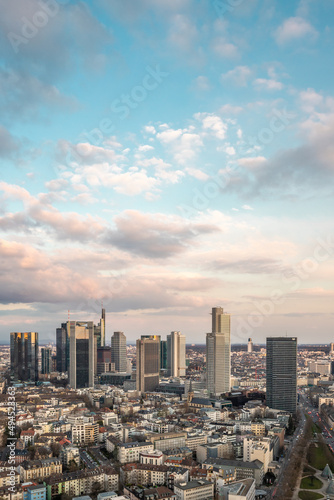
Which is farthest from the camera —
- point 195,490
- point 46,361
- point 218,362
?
point 46,361

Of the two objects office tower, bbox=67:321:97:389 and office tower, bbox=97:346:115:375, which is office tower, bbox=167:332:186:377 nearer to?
office tower, bbox=97:346:115:375

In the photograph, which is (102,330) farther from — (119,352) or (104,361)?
(104,361)

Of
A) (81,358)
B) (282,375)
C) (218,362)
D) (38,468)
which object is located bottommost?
(81,358)

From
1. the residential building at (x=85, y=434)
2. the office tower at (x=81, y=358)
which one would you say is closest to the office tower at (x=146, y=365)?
the office tower at (x=81, y=358)

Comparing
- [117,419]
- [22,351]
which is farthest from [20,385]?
[117,419]

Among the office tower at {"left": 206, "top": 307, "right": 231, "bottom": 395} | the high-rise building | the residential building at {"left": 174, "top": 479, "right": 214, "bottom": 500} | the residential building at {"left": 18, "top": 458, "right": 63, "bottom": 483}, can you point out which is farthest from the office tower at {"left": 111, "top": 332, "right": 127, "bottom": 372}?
the residential building at {"left": 174, "top": 479, "right": 214, "bottom": 500}

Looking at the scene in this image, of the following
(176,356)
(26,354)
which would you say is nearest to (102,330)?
(176,356)
